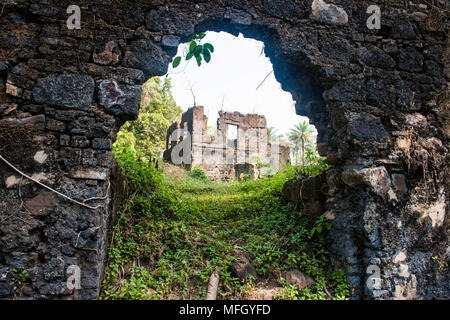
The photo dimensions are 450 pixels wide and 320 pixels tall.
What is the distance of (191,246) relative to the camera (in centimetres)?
359

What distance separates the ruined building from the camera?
14.3 m

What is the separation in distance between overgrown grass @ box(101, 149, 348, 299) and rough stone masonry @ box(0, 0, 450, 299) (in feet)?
0.90

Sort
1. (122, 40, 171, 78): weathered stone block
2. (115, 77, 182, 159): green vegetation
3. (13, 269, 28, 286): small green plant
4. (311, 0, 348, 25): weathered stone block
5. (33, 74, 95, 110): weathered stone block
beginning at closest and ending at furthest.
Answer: (13, 269, 28, 286): small green plant < (33, 74, 95, 110): weathered stone block < (122, 40, 171, 78): weathered stone block < (311, 0, 348, 25): weathered stone block < (115, 77, 182, 159): green vegetation

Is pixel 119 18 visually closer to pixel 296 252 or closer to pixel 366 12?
pixel 366 12

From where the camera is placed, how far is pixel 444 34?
3771mm

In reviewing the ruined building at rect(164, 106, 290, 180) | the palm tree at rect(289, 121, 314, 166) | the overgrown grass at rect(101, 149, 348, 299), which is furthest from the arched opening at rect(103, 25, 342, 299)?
the palm tree at rect(289, 121, 314, 166)

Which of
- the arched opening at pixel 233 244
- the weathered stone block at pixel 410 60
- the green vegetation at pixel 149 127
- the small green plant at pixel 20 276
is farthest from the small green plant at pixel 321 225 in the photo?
the green vegetation at pixel 149 127

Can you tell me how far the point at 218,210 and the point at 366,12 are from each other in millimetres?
3541

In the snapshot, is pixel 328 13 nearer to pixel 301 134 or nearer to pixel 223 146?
pixel 223 146

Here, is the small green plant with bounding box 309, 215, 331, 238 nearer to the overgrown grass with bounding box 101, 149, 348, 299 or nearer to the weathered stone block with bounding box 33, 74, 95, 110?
the overgrown grass with bounding box 101, 149, 348, 299

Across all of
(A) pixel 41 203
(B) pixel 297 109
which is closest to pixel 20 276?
(A) pixel 41 203

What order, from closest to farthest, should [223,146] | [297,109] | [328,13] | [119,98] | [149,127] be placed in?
1. [119,98]
2. [328,13]
3. [297,109]
4. [149,127]
5. [223,146]

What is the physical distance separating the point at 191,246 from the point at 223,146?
13.1m
